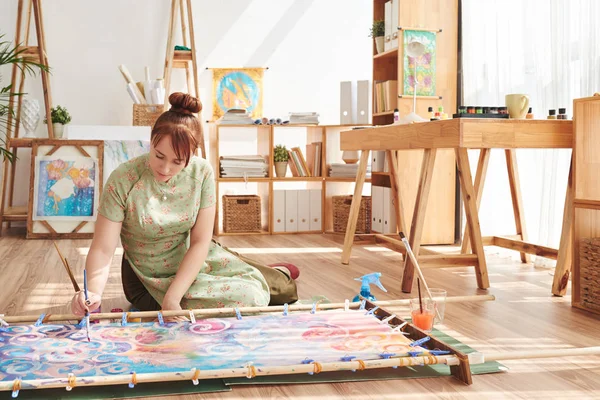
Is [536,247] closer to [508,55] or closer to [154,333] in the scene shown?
[508,55]

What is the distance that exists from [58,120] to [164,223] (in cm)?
306

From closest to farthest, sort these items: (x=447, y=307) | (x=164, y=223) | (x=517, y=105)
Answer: (x=164, y=223), (x=447, y=307), (x=517, y=105)

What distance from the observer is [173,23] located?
5.17 meters

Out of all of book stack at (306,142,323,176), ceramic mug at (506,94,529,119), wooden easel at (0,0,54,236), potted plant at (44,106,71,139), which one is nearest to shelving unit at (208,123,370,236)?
book stack at (306,142,323,176)

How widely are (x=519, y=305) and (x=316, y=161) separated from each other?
283cm

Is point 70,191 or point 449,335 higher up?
point 70,191

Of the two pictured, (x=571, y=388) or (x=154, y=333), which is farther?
(x=154, y=333)

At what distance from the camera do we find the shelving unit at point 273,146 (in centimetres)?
532

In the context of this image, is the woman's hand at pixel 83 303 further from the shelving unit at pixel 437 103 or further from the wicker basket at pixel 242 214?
the wicker basket at pixel 242 214

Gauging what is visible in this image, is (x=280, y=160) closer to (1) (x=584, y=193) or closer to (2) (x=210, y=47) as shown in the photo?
(2) (x=210, y=47)

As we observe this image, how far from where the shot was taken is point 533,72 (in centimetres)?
375

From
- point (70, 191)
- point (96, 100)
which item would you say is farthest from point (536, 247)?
point (96, 100)

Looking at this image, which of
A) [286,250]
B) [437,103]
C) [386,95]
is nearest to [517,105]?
[437,103]

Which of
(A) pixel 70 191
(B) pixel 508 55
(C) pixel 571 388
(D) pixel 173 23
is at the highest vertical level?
(D) pixel 173 23
